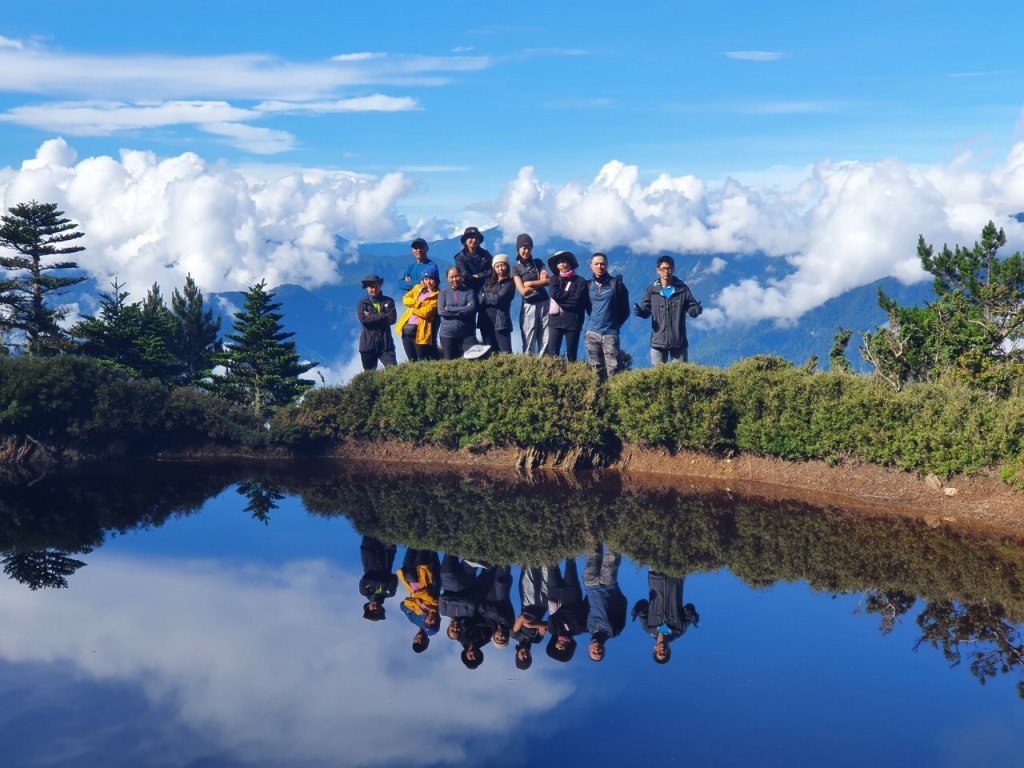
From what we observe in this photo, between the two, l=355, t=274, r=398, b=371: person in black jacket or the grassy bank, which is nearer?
the grassy bank

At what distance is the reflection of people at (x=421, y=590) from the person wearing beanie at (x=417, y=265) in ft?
23.3

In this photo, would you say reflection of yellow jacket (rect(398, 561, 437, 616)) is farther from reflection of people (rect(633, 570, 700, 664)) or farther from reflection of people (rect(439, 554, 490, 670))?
reflection of people (rect(633, 570, 700, 664))

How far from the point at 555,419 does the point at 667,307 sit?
2.53 metres

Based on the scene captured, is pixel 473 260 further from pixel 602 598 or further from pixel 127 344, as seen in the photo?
pixel 127 344

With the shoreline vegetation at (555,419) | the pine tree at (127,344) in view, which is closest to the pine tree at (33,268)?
the pine tree at (127,344)

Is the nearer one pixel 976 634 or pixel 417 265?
pixel 976 634

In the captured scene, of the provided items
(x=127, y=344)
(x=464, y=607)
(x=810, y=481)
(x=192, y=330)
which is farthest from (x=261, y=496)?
(x=192, y=330)

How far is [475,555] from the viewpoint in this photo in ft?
37.6

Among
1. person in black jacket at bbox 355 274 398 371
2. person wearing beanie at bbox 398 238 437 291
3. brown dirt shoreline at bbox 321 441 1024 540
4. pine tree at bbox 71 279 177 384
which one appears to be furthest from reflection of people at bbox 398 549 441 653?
pine tree at bbox 71 279 177 384

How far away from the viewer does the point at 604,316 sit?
1625cm

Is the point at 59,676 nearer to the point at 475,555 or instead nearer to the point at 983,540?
the point at 475,555

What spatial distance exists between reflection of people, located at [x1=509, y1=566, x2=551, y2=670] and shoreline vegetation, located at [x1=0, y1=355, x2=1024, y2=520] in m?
5.08

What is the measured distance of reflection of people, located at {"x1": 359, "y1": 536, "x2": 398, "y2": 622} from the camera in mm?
9789

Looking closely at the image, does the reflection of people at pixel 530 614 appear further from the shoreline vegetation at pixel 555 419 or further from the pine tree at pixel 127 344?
the pine tree at pixel 127 344
